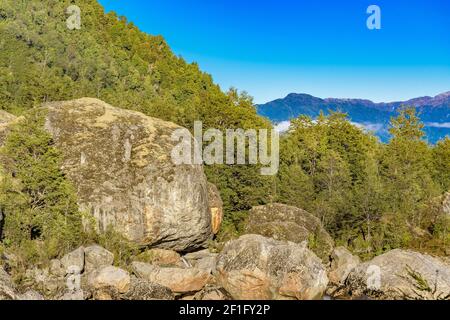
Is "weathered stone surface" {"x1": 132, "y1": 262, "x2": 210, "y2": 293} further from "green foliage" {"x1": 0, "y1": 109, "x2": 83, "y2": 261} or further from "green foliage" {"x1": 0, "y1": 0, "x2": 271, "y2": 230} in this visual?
"green foliage" {"x1": 0, "y1": 0, "x2": 271, "y2": 230}

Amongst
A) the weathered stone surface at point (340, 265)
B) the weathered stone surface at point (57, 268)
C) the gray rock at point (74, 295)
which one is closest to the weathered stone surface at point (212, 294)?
the gray rock at point (74, 295)

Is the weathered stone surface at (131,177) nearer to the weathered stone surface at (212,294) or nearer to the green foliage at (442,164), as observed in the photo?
the weathered stone surface at (212,294)

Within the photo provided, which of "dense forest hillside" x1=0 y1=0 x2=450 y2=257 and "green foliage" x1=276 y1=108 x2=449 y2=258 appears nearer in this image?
"green foliage" x1=276 y1=108 x2=449 y2=258

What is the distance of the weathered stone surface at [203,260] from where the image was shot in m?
32.8

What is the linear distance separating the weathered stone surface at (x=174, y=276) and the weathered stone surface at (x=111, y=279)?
1.94 meters

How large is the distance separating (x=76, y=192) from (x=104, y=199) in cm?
201

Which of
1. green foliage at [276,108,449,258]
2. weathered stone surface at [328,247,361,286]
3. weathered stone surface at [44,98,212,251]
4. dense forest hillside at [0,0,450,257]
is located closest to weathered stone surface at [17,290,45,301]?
dense forest hillside at [0,0,450,257]

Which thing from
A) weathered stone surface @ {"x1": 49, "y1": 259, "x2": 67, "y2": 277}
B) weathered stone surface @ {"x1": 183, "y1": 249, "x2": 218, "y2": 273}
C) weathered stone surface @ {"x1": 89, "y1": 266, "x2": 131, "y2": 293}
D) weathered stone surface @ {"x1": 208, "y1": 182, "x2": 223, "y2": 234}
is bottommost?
weathered stone surface @ {"x1": 183, "y1": 249, "x2": 218, "y2": 273}

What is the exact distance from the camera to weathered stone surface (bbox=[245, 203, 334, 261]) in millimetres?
40750

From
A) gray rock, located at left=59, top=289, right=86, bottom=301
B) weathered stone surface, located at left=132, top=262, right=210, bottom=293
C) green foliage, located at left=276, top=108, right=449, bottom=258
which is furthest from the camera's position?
green foliage, located at left=276, top=108, right=449, bottom=258

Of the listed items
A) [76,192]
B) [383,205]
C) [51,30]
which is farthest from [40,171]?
[51,30]

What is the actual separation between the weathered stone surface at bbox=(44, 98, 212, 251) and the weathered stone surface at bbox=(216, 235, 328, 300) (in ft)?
17.3

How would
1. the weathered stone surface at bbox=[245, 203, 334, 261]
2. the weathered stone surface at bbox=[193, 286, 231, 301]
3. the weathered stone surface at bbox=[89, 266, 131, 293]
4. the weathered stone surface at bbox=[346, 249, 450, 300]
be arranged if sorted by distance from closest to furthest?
the weathered stone surface at bbox=[89, 266, 131, 293]
the weathered stone surface at bbox=[346, 249, 450, 300]
the weathered stone surface at bbox=[193, 286, 231, 301]
the weathered stone surface at bbox=[245, 203, 334, 261]
